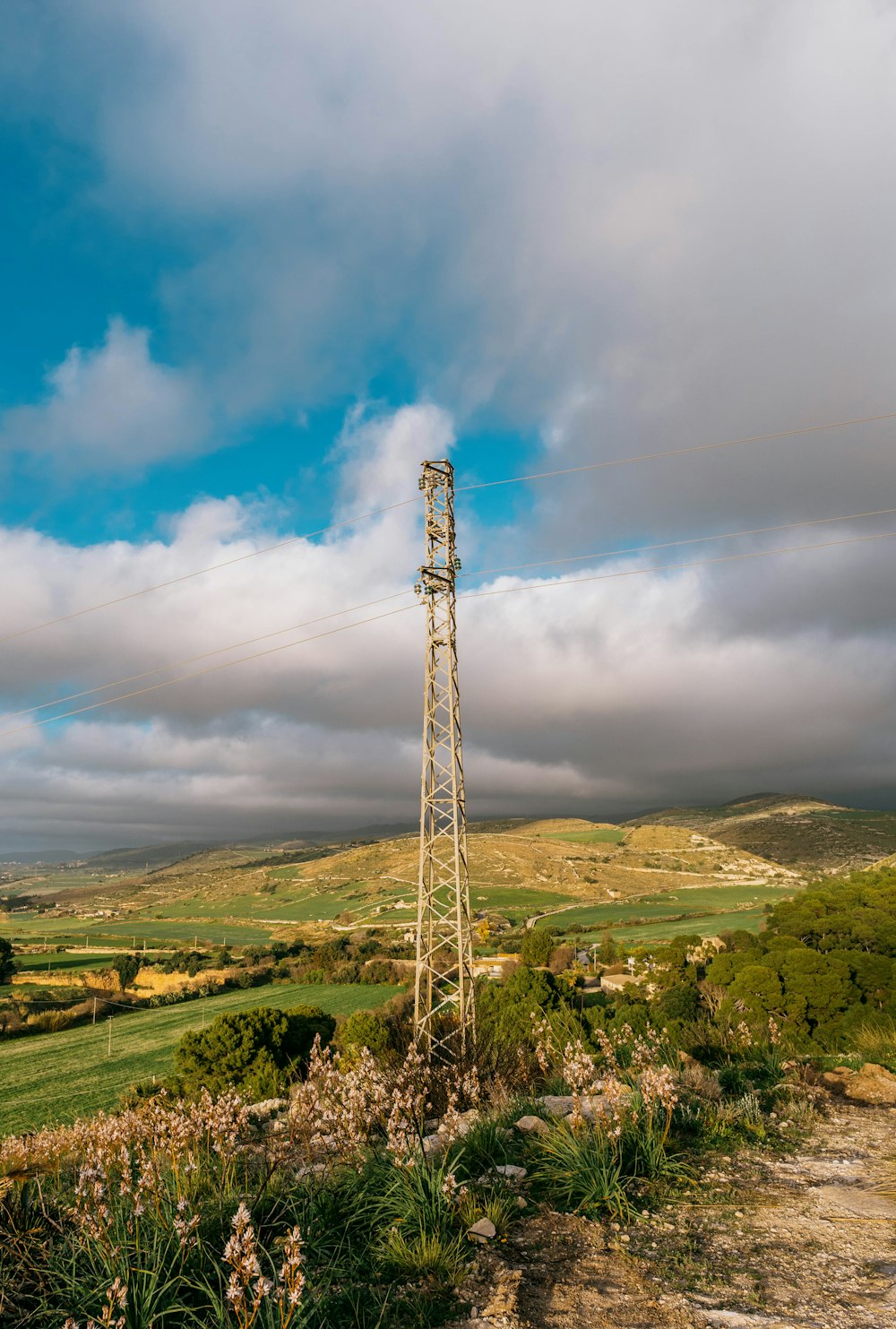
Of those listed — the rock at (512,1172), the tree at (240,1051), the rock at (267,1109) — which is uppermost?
the rock at (512,1172)

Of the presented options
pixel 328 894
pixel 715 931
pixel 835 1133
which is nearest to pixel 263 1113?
pixel 835 1133

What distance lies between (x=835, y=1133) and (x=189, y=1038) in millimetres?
30427

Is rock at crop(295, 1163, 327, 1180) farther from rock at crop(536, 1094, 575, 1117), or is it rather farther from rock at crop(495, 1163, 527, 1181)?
rock at crop(536, 1094, 575, 1117)

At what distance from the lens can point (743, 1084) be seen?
9.09m

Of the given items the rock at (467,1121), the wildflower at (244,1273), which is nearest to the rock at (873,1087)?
the rock at (467,1121)

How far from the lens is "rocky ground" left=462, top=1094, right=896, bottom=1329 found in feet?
13.9

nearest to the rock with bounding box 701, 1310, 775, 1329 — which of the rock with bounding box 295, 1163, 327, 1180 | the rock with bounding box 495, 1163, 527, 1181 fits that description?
the rock with bounding box 495, 1163, 527, 1181

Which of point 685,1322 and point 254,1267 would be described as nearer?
point 254,1267

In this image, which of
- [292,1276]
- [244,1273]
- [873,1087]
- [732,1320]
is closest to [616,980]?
[873,1087]

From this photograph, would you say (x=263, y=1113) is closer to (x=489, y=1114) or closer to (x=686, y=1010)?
(x=489, y=1114)

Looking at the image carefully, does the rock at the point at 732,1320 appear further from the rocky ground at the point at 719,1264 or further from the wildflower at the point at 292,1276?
the wildflower at the point at 292,1276

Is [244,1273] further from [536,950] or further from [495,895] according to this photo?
[495,895]

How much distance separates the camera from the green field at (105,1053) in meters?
39.4

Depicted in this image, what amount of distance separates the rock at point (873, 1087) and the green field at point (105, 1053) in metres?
35.5
